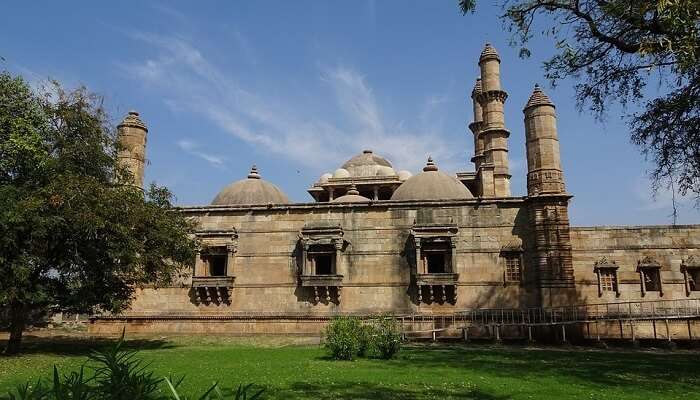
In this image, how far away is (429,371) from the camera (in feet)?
35.7

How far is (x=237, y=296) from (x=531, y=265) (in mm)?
11867

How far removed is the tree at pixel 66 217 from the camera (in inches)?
540

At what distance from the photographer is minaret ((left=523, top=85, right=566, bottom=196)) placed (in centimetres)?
2018

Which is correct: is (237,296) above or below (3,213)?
below

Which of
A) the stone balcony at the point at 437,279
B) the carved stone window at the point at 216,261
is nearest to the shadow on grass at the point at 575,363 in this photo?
the stone balcony at the point at 437,279

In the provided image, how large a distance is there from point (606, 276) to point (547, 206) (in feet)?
12.2

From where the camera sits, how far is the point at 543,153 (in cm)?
2053

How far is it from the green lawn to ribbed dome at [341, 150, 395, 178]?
57.9 ft

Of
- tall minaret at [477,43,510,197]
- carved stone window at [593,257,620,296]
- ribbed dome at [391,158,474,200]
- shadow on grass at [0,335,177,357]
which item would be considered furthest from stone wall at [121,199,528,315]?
tall minaret at [477,43,510,197]

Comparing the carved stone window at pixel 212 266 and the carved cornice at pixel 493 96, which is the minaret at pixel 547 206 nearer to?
the carved cornice at pixel 493 96

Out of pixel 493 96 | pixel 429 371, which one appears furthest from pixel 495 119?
pixel 429 371

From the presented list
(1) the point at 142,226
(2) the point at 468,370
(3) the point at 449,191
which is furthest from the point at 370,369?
(3) the point at 449,191

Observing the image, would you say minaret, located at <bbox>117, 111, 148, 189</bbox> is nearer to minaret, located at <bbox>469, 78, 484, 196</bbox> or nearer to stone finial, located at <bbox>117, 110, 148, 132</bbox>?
stone finial, located at <bbox>117, 110, 148, 132</bbox>

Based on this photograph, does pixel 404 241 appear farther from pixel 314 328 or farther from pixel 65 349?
pixel 65 349
